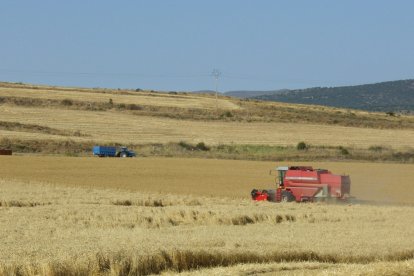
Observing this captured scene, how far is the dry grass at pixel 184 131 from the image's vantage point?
3095 inches

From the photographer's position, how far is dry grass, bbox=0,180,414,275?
14.1 meters

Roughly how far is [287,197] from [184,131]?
51203 millimetres

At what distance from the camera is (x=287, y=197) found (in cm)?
3478

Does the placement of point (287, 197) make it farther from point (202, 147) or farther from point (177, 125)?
point (177, 125)

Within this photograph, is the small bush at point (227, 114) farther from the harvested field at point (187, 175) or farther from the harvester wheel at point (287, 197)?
the harvester wheel at point (287, 197)

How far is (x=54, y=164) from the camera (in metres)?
53.5

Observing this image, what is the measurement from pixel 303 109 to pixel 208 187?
76368 mm

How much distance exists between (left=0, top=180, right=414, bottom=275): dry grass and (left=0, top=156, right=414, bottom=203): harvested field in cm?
952

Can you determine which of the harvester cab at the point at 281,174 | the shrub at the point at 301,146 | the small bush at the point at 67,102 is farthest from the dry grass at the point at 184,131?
the harvester cab at the point at 281,174

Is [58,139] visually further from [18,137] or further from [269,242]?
[269,242]

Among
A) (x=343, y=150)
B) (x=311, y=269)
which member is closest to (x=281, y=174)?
(x=311, y=269)

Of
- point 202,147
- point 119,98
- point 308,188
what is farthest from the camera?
point 119,98

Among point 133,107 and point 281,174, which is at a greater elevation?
point 133,107

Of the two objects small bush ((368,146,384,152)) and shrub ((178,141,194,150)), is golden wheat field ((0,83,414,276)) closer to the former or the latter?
small bush ((368,146,384,152))
